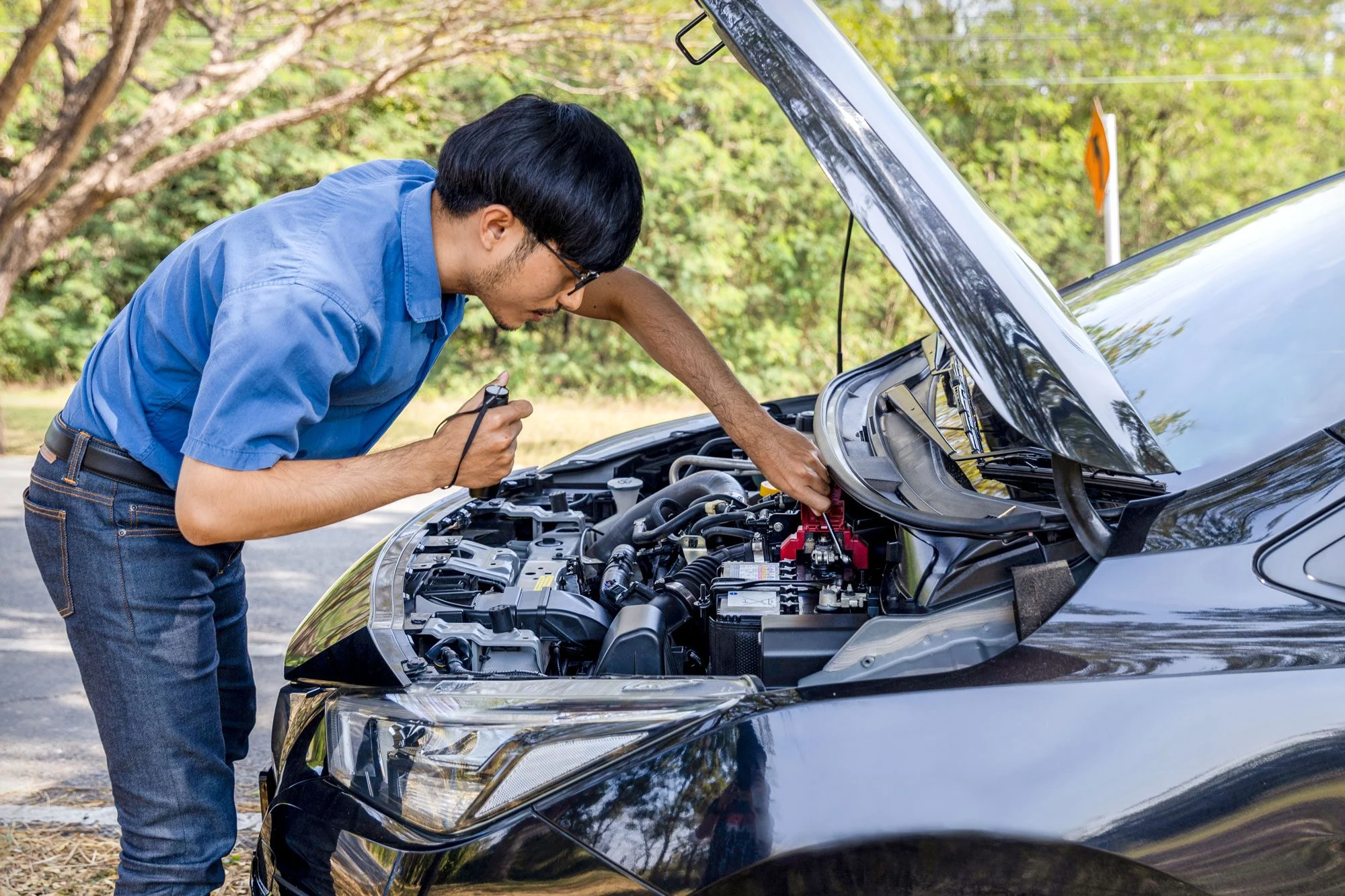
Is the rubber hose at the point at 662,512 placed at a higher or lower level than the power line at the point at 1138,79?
lower

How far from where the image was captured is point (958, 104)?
11.1 m

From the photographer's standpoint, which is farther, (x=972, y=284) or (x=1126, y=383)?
(x=1126, y=383)

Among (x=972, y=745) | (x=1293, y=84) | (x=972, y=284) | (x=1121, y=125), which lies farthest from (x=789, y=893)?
(x=1293, y=84)

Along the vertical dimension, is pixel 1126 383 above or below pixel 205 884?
above

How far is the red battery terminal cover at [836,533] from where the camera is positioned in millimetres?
2016

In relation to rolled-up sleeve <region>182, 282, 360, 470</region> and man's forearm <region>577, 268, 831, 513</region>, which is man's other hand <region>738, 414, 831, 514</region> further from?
rolled-up sleeve <region>182, 282, 360, 470</region>

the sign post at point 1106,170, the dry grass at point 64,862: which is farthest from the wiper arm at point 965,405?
the sign post at point 1106,170

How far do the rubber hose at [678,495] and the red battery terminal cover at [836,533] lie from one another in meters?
0.42

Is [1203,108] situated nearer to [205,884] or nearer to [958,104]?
[958,104]

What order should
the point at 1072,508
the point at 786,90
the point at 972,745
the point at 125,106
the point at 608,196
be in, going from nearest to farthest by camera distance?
A: the point at 972,745, the point at 1072,508, the point at 786,90, the point at 608,196, the point at 125,106

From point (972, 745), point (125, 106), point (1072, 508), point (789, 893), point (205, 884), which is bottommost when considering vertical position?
point (205, 884)

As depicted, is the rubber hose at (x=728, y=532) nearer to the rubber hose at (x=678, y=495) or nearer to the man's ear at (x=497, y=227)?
the rubber hose at (x=678, y=495)

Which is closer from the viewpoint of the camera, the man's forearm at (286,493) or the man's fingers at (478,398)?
the man's forearm at (286,493)

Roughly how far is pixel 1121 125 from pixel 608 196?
11.1 metres
